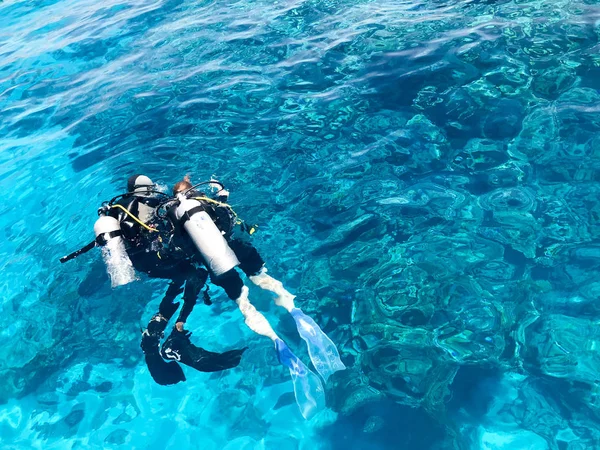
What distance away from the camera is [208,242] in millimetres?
5188

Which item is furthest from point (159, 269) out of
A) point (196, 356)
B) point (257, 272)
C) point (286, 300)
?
point (286, 300)

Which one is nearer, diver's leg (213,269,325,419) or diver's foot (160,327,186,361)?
diver's leg (213,269,325,419)

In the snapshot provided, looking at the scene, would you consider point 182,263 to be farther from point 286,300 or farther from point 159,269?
point 286,300

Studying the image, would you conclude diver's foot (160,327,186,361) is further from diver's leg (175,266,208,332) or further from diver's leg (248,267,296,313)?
diver's leg (248,267,296,313)

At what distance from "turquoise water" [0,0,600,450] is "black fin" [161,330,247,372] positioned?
59 cm

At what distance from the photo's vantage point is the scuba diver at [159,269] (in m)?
5.69

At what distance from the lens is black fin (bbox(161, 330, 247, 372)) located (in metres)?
5.68

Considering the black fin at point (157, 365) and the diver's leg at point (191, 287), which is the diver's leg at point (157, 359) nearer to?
the black fin at point (157, 365)

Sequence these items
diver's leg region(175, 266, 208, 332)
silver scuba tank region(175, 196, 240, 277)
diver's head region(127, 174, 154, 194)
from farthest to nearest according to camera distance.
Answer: diver's head region(127, 174, 154, 194) → diver's leg region(175, 266, 208, 332) → silver scuba tank region(175, 196, 240, 277)

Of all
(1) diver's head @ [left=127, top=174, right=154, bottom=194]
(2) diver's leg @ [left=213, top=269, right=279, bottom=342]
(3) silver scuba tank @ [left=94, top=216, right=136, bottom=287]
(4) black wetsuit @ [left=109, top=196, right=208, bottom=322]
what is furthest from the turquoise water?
(3) silver scuba tank @ [left=94, top=216, right=136, bottom=287]

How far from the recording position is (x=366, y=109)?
364 inches

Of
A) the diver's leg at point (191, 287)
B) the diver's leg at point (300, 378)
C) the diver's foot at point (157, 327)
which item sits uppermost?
the diver's leg at point (191, 287)

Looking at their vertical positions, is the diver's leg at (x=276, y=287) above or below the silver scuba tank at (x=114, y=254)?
below

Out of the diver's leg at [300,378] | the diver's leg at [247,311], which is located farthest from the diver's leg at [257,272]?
the diver's leg at [300,378]
